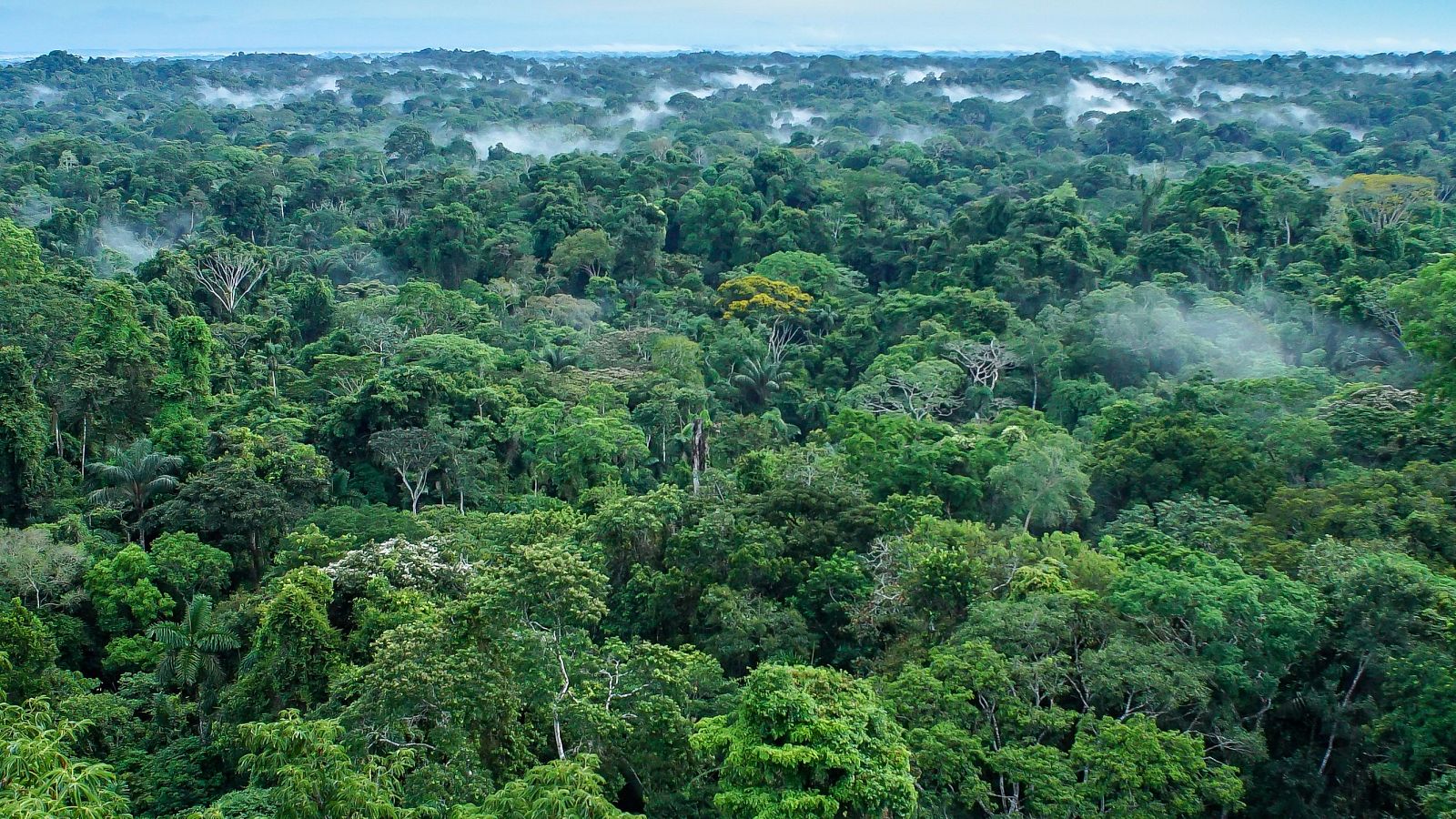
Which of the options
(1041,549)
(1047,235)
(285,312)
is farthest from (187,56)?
(1041,549)

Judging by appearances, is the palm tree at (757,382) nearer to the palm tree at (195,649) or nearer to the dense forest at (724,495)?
the dense forest at (724,495)

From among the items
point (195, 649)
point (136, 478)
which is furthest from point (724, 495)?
point (136, 478)

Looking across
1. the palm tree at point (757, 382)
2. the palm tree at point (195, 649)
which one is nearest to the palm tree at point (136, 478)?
the palm tree at point (195, 649)

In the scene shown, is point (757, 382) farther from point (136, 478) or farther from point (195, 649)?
point (195, 649)

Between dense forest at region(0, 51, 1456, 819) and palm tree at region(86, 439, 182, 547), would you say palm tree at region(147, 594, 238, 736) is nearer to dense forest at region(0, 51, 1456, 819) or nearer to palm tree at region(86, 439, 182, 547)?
dense forest at region(0, 51, 1456, 819)

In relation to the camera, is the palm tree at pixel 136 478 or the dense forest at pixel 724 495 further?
the palm tree at pixel 136 478

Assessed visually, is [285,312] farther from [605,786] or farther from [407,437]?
[605,786]
